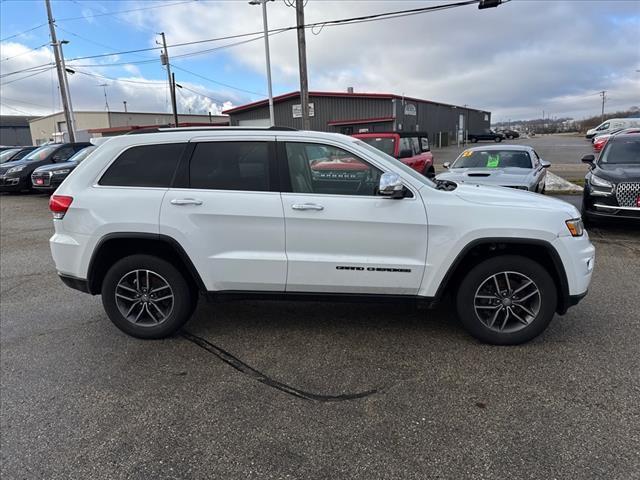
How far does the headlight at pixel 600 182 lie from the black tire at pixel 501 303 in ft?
15.8

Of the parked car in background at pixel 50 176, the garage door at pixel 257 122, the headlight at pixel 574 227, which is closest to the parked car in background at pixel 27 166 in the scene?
the parked car in background at pixel 50 176

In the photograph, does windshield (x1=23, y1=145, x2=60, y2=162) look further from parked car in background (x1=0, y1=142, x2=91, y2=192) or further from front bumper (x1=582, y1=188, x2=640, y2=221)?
front bumper (x1=582, y1=188, x2=640, y2=221)

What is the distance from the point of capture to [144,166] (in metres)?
3.88

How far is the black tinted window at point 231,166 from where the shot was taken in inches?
148

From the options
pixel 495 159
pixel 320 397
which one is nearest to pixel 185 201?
pixel 320 397

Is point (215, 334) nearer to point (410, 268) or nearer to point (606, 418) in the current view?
point (410, 268)

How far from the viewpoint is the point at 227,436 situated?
2732 mm

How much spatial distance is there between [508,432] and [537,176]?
289 inches

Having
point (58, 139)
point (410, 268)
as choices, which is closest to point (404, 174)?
point (410, 268)

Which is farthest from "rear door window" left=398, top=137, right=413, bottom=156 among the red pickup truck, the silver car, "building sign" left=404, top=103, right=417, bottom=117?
"building sign" left=404, top=103, right=417, bottom=117

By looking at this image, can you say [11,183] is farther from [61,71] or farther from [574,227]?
[574,227]

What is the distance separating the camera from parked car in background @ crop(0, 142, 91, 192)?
15.1 m

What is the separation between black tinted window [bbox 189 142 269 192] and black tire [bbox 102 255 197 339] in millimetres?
786

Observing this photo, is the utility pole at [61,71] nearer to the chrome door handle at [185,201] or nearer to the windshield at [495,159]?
the windshield at [495,159]
